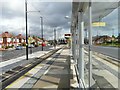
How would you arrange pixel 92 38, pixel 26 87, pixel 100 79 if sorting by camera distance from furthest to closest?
pixel 26 87
pixel 92 38
pixel 100 79

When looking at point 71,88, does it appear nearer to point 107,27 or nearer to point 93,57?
point 93,57

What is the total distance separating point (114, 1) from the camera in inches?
67.9

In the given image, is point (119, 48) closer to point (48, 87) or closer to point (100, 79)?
point (100, 79)

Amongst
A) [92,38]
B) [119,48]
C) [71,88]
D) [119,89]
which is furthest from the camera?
[71,88]

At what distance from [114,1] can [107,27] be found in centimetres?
29

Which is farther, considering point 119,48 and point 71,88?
point 71,88

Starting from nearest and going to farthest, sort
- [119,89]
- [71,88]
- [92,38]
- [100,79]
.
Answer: [119,89] < [100,79] < [92,38] < [71,88]

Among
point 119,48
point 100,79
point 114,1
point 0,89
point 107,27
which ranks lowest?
point 0,89

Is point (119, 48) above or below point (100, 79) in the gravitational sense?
above

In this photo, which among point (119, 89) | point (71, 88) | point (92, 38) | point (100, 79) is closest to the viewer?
point (119, 89)

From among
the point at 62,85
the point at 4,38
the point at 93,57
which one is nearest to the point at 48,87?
the point at 62,85

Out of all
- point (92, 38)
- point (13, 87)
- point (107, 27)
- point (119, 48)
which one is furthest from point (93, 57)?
point (13, 87)

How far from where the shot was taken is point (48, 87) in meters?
7.55

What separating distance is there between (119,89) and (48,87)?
6.10 metres
